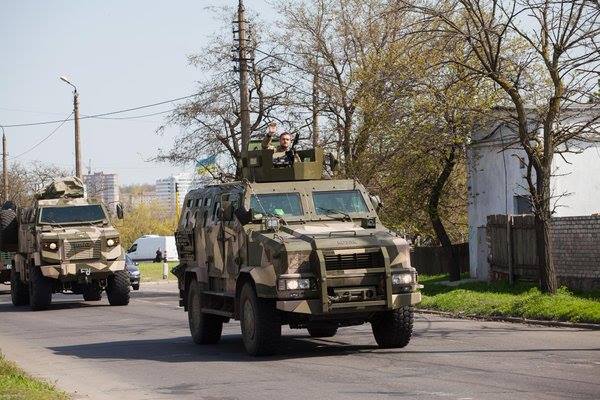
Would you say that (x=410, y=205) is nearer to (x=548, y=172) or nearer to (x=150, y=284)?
(x=548, y=172)

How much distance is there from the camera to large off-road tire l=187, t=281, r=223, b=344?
1905 cm

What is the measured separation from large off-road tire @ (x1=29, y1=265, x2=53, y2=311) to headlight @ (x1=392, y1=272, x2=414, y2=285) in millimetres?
17956

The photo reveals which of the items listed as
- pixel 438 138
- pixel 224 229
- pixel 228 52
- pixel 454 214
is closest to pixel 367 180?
pixel 438 138

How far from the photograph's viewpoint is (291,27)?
3869cm

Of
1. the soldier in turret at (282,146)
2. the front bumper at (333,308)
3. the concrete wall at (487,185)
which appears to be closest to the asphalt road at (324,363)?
the front bumper at (333,308)

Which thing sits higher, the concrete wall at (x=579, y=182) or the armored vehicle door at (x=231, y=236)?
the concrete wall at (x=579, y=182)

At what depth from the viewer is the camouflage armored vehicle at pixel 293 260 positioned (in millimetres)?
15586

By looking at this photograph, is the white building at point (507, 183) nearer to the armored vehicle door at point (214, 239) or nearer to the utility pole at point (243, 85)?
the utility pole at point (243, 85)

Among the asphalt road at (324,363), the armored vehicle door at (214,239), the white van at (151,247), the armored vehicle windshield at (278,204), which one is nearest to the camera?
the asphalt road at (324,363)

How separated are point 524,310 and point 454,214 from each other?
74.1 ft

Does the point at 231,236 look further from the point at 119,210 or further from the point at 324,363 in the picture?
the point at 119,210

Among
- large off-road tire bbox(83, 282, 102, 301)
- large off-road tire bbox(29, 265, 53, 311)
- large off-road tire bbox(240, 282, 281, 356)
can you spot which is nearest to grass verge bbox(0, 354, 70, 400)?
large off-road tire bbox(240, 282, 281, 356)

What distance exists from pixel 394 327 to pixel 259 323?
205 cm

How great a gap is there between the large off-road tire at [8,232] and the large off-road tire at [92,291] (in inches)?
107
